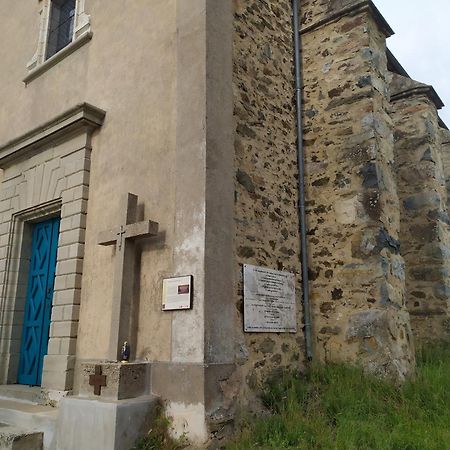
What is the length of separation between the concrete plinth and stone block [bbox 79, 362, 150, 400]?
83 mm

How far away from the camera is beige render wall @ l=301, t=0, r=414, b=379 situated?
5.16m

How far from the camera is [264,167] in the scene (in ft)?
17.4

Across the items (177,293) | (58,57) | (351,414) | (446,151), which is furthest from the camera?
(446,151)

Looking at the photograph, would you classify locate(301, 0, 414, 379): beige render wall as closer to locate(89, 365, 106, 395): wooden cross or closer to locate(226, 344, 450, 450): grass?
locate(226, 344, 450, 450): grass

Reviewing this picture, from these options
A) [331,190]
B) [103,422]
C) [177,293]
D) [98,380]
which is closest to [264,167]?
[331,190]

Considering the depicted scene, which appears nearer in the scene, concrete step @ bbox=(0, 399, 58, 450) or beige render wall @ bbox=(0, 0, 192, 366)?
concrete step @ bbox=(0, 399, 58, 450)

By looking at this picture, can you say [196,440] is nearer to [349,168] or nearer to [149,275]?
[149,275]

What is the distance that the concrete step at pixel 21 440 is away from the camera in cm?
415

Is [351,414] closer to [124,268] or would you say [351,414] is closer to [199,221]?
[199,221]

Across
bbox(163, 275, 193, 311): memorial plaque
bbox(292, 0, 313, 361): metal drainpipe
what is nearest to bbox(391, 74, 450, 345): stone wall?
bbox(292, 0, 313, 361): metal drainpipe

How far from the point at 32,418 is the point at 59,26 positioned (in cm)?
570

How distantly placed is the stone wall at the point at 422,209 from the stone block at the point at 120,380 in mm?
4303

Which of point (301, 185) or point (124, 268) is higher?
point (301, 185)

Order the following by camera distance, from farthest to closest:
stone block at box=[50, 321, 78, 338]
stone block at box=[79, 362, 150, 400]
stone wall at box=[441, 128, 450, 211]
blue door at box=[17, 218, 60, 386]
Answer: stone wall at box=[441, 128, 450, 211] < blue door at box=[17, 218, 60, 386] < stone block at box=[50, 321, 78, 338] < stone block at box=[79, 362, 150, 400]
